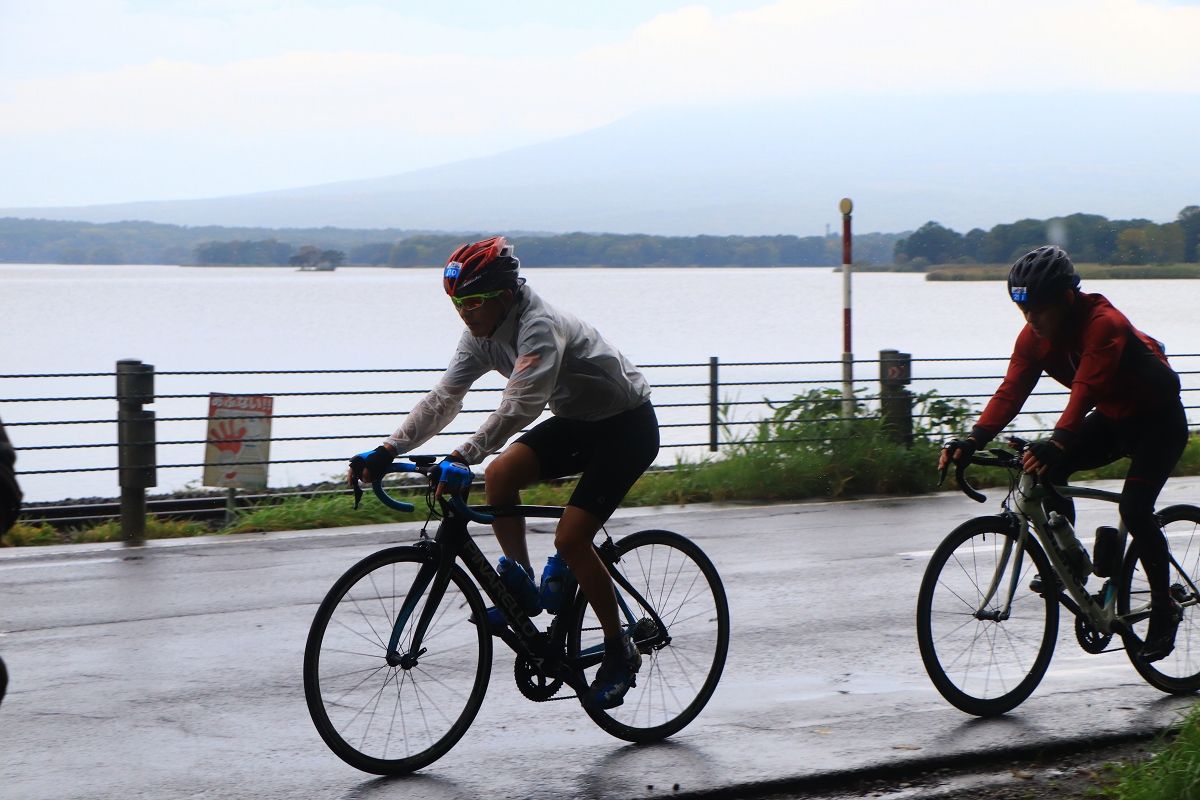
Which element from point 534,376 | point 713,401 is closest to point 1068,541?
point 534,376

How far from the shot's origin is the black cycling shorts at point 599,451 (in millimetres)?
4531

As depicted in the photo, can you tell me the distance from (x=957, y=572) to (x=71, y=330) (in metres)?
79.5

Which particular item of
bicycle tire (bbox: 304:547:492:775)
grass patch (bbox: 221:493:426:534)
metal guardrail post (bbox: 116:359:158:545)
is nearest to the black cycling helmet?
bicycle tire (bbox: 304:547:492:775)

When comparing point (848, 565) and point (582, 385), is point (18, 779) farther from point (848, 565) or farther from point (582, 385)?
point (848, 565)

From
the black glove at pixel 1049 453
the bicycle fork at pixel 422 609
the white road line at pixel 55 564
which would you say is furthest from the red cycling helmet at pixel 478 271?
the white road line at pixel 55 564

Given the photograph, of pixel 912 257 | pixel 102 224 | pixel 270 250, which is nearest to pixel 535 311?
pixel 912 257

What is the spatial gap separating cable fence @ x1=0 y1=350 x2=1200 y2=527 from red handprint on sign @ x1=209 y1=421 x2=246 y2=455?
86 millimetres

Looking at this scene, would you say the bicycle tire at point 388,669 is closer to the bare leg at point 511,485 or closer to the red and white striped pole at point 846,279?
the bare leg at point 511,485

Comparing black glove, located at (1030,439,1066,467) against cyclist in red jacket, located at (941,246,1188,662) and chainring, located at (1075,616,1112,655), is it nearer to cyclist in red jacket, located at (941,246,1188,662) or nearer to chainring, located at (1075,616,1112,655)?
cyclist in red jacket, located at (941,246,1188,662)

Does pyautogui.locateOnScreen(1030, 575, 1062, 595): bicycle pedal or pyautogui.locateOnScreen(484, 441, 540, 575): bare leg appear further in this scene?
pyautogui.locateOnScreen(1030, 575, 1062, 595): bicycle pedal

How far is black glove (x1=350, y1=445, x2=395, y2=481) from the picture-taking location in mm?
4133

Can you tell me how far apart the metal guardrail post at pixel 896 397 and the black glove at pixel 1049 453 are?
7.99 metres

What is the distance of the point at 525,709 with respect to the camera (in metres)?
5.25

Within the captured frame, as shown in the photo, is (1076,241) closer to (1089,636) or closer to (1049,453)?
(1089,636)
